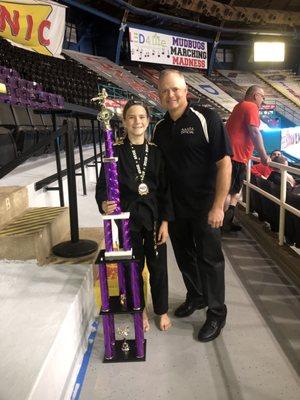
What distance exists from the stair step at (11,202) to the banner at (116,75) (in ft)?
34.8

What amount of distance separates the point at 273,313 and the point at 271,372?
62 centimetres

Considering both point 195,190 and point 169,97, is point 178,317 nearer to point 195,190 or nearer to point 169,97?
point 195,190

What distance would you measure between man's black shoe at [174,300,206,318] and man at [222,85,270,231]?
152 centimetres

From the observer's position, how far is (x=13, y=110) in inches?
171

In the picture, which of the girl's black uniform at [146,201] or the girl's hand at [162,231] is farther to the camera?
the girl's hand at [162,231]

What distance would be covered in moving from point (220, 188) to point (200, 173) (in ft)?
0.48

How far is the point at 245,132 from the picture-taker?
3492 mm

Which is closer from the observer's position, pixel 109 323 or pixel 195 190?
pixel 109 323

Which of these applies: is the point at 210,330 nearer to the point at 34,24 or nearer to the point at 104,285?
the point at 104,285

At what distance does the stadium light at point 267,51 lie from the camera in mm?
21078

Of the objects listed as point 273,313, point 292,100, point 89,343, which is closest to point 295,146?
point 292,100

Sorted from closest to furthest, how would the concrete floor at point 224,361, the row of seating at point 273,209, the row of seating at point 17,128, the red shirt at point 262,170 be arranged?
the concrete floor at point 224,361 < the row of seating at point 273,209 < the row of seating at point 17,128 < the red shirt at point 262,170

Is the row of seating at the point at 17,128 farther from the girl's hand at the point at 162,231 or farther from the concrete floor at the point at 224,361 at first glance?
the concrete floor at the point at 224,361

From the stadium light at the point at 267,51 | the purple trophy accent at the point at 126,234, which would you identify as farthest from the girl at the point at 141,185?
the stadium light at the point at 267,51
